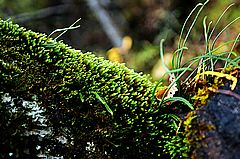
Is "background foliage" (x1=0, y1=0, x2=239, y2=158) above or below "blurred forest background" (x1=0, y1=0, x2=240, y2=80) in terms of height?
below

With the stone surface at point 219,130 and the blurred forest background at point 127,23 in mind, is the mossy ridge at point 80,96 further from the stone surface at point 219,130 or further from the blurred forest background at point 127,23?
the blurred forest background at point 127,23

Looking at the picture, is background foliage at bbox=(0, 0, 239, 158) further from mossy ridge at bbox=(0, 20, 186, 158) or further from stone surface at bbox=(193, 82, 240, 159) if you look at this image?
stone surface at bbox=(193, 82, 240, 159)

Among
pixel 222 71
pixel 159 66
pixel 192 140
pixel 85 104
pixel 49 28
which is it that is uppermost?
pixel 49 28

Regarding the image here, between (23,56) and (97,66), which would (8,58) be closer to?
(23,56)

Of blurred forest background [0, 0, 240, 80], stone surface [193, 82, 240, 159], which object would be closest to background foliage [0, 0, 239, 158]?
stone surface [193, 82, 240, 159]

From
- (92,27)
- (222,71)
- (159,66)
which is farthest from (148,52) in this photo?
(222,71)

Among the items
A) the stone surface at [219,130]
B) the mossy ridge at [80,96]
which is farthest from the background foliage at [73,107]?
the stone surface at [219,130]

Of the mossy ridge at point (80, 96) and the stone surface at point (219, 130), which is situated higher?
the mossy ridge at point (80, 96)
